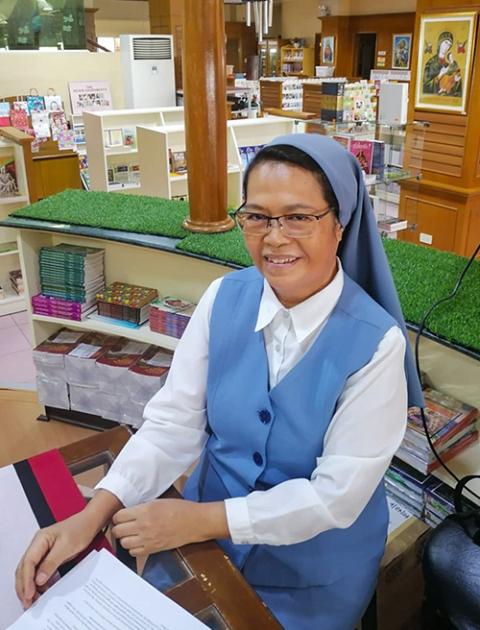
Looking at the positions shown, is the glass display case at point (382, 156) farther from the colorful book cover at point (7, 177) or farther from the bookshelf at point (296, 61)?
the bookshelf at point (296, 61)

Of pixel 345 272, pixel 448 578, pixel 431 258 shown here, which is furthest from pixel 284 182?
pixel 431 258

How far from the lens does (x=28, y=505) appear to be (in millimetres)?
1156

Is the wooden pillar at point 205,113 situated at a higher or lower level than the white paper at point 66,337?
higher

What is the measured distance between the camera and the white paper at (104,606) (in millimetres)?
909

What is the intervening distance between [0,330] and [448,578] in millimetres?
4015

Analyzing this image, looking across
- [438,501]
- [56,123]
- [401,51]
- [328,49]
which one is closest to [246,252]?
[438,501]

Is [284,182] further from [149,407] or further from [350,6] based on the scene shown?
[350,6]

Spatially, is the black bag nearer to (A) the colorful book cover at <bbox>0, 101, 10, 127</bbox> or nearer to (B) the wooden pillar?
(B) the wooden pillar

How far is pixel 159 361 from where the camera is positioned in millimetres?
2617

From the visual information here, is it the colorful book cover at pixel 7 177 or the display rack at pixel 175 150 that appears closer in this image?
the display rack at pixel 175 150

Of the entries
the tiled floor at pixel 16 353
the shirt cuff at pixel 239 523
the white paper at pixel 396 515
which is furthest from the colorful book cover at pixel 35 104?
the shirt cuff at pixel 239 523

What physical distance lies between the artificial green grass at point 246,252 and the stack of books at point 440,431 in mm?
249

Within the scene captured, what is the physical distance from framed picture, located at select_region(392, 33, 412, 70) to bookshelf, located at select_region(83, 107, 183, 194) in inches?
261

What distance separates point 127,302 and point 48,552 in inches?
61.7
